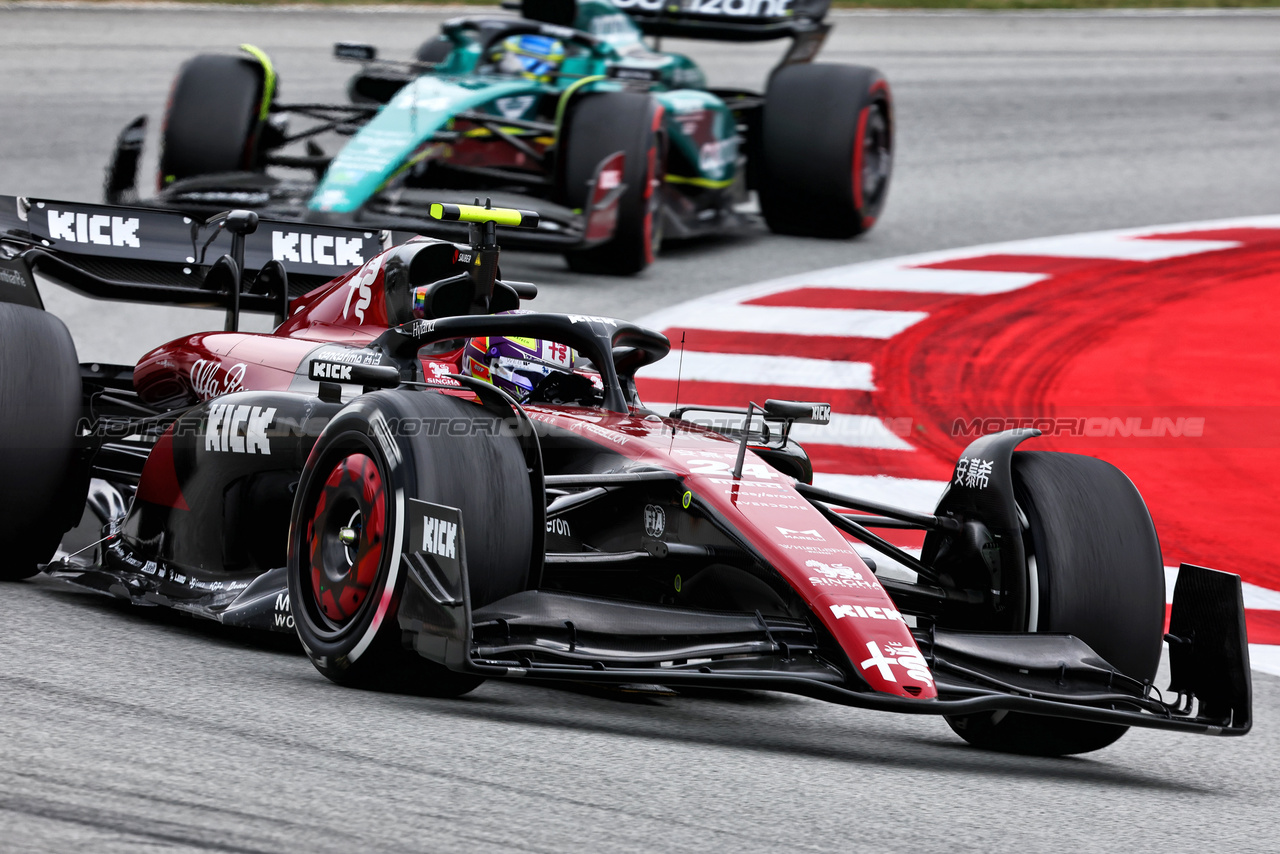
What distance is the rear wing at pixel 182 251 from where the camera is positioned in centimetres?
693

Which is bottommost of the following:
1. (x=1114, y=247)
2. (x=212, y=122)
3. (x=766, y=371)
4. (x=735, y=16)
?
(x=766, y=371)

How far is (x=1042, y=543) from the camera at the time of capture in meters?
4.93

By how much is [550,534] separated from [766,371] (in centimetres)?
439

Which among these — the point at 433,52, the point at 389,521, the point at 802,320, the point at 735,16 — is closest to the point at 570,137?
the point at 802,320

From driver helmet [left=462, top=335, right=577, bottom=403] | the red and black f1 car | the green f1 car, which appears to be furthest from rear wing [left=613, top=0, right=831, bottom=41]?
driver helmet [left=462, top=335, right=577, bottom=403]

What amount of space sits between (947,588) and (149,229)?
3718 mm

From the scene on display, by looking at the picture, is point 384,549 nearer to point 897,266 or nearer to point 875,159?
point 897,266

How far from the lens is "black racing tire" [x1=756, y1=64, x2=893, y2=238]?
42.8ft

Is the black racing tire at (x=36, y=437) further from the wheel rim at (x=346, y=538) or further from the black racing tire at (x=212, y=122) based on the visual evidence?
the black racing tire at (x=212, y=122)

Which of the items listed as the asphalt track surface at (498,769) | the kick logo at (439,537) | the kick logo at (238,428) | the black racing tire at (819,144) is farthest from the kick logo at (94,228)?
the black racing tire at (819,144)

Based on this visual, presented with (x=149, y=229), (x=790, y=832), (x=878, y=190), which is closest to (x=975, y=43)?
(x=878, y=190)

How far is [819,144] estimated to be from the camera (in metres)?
13.1

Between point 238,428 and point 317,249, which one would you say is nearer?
point 238,428

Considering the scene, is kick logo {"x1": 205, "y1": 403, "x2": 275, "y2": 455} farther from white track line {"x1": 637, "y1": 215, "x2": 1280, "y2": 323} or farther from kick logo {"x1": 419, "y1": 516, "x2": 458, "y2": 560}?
white track line {"x1": 637, "y1": 215, "x2": 1280, "y2": 323}
